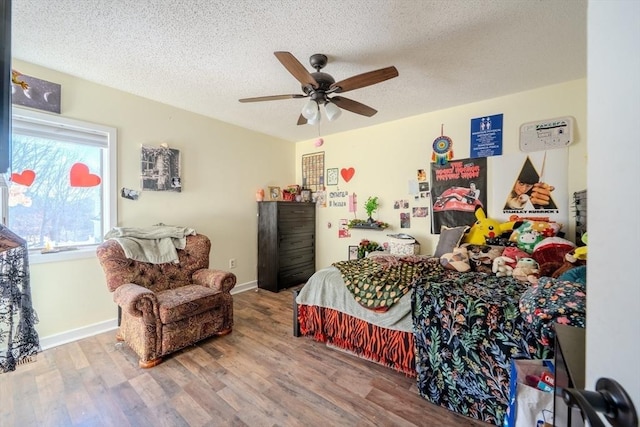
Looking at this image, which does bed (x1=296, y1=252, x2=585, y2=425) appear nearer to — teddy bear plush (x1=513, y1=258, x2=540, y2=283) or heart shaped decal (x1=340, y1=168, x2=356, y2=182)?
teddy bear plush (x1=513, y1=258, x2=540, y2=283)

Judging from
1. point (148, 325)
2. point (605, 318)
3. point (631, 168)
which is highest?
point (631, 168)

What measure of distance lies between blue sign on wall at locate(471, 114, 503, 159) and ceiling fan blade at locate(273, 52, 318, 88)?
7.02 feet

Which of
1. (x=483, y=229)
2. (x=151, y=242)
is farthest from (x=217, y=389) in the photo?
(x=483, y=229)

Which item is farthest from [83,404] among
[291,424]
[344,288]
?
[344,288]

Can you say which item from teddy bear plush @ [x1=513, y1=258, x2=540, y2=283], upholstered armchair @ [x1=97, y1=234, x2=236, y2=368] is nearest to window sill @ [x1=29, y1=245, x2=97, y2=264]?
upholstered armchair @ [x1=97, y1=234, x2=236, y2=368]

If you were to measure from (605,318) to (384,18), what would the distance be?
189 cm

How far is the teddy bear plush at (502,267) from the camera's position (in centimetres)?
200

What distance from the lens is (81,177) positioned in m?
2.43

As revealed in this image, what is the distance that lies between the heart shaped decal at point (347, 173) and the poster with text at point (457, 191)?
118 cm

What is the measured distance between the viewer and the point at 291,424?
1410 mm

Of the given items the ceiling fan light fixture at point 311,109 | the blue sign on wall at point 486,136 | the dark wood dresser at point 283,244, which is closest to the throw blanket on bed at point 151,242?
the dark wood dresser at point 283,244

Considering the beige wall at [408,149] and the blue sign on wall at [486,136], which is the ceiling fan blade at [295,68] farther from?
the blue sign on wall at [486,136]

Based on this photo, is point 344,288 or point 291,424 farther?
point 344,288

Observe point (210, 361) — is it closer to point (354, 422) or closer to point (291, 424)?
point (291, 424)
